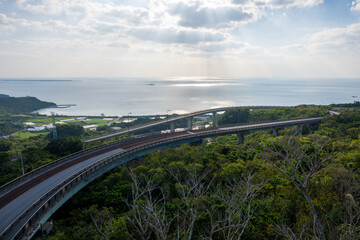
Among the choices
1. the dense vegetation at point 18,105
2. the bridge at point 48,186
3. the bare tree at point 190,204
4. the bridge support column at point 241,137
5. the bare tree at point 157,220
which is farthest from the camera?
the dense vegetation at point 18,105

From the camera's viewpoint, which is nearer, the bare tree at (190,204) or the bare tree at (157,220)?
the bare tree at (157,220)

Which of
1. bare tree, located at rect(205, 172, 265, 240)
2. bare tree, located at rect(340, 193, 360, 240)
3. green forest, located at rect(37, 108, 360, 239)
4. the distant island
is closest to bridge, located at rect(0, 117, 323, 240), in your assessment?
green forest, located at rect(37, 108, 360, 239)

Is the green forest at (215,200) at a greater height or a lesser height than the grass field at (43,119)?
greater

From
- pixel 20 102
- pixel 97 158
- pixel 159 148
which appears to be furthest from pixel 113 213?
pixel 20 102

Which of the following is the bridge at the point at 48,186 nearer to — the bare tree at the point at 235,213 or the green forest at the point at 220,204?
the green forest at the point at 220,204

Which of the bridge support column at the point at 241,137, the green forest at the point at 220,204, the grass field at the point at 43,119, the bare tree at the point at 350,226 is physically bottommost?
the grass field at the point at 43,119

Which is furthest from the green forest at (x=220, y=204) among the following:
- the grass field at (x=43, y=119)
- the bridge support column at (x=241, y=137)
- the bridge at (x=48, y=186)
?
the grass field at (x=43, y=119)

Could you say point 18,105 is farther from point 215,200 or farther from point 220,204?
point 220,204
